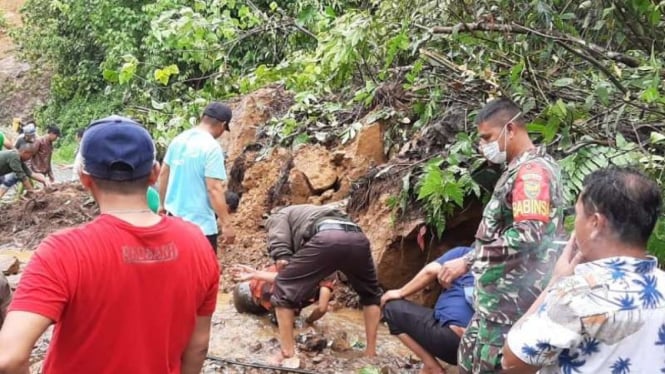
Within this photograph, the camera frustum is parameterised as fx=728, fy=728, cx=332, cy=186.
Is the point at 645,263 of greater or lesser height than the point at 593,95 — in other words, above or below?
below

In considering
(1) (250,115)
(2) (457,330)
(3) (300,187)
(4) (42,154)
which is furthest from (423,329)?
(4) (42,154)

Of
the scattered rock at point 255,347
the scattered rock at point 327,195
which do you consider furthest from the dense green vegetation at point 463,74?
the scattered rock at point 255,347

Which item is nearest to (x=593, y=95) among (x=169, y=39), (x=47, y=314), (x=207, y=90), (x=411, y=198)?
(x=411, y=198)

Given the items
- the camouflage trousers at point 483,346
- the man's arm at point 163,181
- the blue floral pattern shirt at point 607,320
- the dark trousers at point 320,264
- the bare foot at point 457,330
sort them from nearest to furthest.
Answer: the blue floral pattern shirt at point 607,320, the camouflage trousers at point 483,346, the bare foot at point 457,330, the dark trousers at point 320,264, the man's arm at point 163,181

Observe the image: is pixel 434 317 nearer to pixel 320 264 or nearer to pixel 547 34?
pixel 320 264

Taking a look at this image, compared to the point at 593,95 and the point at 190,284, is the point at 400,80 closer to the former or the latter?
the point at 593,95

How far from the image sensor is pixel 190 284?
2.29m

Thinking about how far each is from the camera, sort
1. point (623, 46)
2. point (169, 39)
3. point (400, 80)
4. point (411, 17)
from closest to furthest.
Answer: point (623, 46) < point (411, 17) < point (400, 80) < point (169, 39)

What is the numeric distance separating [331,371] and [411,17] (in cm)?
308

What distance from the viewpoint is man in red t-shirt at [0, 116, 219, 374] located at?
197cm

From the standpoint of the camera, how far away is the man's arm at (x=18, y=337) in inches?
75.9

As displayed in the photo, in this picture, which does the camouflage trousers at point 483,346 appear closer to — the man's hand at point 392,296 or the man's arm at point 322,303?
the man's hand at point 392,296

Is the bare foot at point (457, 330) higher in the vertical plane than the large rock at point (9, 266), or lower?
higher

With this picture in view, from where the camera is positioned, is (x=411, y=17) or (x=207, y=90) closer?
(x=411, y=17)
